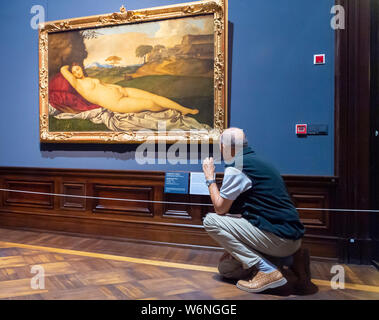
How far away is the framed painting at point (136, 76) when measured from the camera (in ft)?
11.5

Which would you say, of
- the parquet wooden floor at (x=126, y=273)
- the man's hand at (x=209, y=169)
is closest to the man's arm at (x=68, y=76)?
the parquet wooden floor at (x=126, y=273)

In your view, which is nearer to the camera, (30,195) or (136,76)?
(136,76)

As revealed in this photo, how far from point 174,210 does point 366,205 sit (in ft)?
6.47

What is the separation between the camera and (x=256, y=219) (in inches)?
92.7

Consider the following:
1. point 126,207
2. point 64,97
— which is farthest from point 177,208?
point 64,97

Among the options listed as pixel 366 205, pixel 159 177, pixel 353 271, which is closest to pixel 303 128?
pixel 366 205

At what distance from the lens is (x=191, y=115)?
359cm

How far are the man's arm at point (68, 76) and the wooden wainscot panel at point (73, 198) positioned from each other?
4.12 feet

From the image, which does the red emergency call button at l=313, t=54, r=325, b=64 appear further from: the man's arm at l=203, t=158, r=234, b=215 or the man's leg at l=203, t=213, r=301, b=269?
the man's leg at l=203, t=213, r=301, b=269

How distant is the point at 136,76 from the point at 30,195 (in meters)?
2.15

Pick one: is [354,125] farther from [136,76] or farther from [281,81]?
[136,76]

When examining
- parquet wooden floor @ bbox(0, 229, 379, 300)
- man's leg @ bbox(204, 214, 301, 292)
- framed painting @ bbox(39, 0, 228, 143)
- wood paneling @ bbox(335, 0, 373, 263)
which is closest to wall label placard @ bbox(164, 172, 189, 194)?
framed painting @ bbox(39, 0, 228, 143)

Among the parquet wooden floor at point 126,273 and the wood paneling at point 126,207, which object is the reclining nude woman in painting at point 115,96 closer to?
the wood paneling at point 126,207

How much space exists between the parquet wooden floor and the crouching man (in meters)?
0.18
